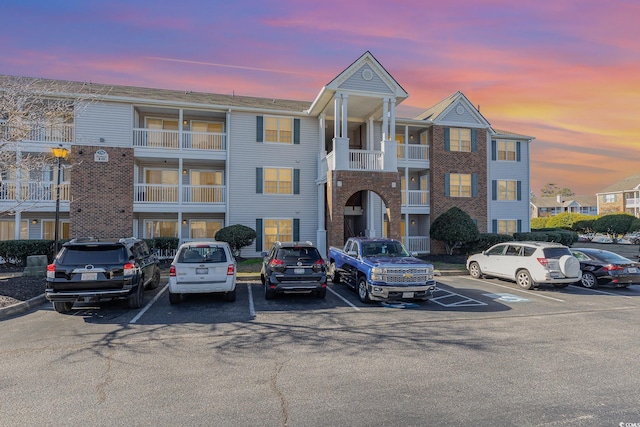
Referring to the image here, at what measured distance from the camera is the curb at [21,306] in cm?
858

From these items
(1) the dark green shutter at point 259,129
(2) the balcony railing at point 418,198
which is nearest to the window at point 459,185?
(2) the balcony railing at point 418,198

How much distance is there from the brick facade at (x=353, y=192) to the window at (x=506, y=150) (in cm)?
1119

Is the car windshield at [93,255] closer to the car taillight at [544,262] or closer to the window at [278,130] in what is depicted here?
the car taillight at [544,262]

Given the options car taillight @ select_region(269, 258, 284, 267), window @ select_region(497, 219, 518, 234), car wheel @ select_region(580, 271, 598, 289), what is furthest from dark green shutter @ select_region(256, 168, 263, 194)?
window @ select_region(497, 219, 518, 234)

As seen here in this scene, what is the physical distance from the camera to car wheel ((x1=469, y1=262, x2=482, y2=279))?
1457cm

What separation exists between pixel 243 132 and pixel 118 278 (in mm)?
13134

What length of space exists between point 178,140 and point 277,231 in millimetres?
7343

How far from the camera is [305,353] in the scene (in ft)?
20.0

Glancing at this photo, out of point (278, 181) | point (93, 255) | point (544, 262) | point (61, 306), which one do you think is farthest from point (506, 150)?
point (61, 306)

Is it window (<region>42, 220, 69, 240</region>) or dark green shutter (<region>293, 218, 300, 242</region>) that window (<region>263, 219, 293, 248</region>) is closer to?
dark green shutter (<region>293, 218, 300, 242</region>)

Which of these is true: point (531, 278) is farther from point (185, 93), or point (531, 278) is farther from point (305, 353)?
point (185, 93)

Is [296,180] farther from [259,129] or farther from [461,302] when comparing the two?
[461,302]

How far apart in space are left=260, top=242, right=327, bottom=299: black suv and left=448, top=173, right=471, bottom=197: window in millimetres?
15359

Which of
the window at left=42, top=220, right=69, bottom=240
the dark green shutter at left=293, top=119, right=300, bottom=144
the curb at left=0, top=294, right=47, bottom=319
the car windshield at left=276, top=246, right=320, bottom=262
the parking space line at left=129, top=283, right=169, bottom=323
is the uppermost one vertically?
the dark green shutter at left=293, top=119, right=300, bottom=144
